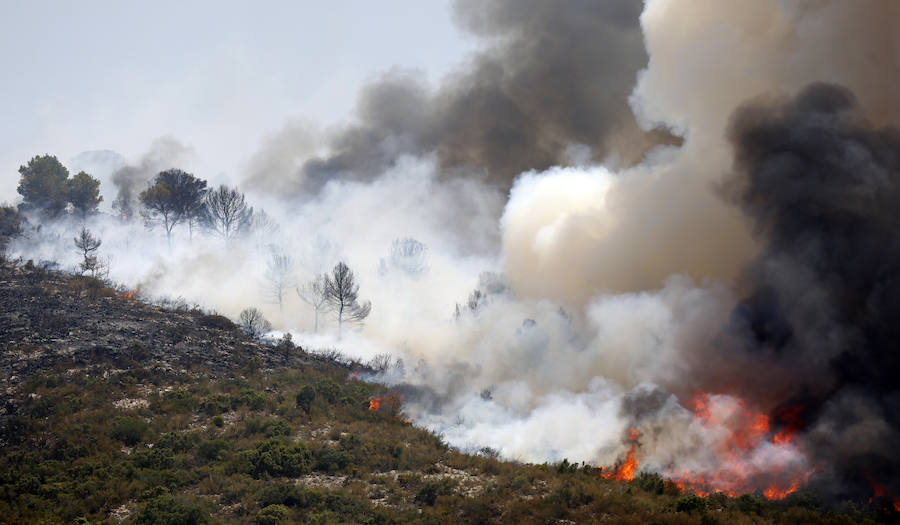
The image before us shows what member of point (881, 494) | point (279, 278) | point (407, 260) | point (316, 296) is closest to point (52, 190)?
point (279, 278)

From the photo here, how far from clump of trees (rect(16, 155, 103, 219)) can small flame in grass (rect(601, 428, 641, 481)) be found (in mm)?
93822

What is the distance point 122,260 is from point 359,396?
167ft

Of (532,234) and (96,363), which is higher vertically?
(532,234)

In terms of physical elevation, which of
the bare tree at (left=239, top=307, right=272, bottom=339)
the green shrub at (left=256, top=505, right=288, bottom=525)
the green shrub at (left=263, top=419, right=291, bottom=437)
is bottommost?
the green shrub at (left=256, top=505, right=288, bottom=525)

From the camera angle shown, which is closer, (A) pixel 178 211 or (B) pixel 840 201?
(B) pixel 840 201

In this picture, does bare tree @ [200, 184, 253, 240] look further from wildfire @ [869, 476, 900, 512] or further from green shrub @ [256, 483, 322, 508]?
wildfire @ [869, 476, 900, 512]

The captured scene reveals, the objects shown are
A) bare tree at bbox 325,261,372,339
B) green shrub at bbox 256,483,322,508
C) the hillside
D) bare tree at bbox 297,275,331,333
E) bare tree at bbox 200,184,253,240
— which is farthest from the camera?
bare tree at bbox 200,184,253,240

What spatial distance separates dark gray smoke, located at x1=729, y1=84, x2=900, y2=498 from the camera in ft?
105

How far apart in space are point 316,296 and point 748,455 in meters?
47.1

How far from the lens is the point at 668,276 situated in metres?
47.7

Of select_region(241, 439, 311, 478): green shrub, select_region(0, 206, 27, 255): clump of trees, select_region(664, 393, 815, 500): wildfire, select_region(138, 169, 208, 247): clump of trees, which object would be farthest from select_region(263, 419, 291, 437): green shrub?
select_region(0, 206, 27, 255): clump of trees

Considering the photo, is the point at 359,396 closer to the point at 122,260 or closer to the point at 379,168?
the point at 122,260

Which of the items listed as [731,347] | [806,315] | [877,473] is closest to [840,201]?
[806,315]

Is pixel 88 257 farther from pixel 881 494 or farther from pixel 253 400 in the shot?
pixel 881 494
